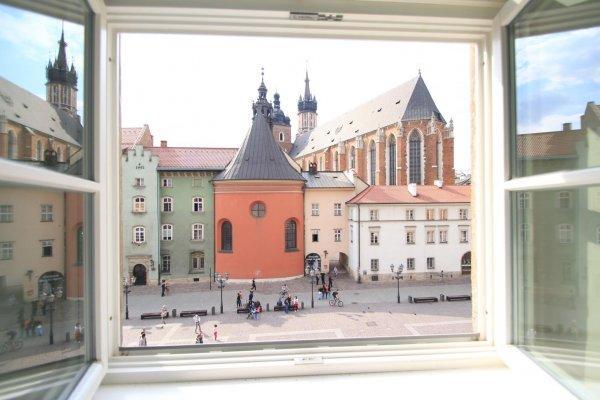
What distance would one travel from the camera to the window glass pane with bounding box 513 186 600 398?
3.22ft

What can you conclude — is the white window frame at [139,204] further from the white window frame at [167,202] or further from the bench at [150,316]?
the bench at [150,316]

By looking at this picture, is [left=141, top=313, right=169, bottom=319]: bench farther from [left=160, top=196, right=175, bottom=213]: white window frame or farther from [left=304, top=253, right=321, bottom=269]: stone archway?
[left=304, top=253, right=321, bottom=269]: stone archway

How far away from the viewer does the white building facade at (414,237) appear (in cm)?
1424

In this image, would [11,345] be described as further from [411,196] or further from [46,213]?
[411,196]

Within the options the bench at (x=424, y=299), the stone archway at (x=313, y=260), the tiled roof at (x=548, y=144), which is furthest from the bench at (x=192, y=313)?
the tiled roof at (x=548, y=144)

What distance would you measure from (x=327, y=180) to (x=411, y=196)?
3914mm

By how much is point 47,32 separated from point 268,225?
1404cm

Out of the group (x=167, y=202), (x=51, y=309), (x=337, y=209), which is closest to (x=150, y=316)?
(x=167, y=202)

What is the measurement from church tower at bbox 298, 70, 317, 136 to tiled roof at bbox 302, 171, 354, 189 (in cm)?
2631

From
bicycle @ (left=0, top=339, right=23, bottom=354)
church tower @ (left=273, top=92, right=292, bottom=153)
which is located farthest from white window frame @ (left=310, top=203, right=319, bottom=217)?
church tower @ (left=273, top=92, right=292, bottom=153)

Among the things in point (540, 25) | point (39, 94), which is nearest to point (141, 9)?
point (39, 94)

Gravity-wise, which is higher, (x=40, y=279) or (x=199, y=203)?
(x=199, y=203)

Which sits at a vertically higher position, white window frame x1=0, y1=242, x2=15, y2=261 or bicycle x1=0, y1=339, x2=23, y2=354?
white window frame x1=0, y1=242, x2=15, y2=261

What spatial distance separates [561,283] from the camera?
1.13m
